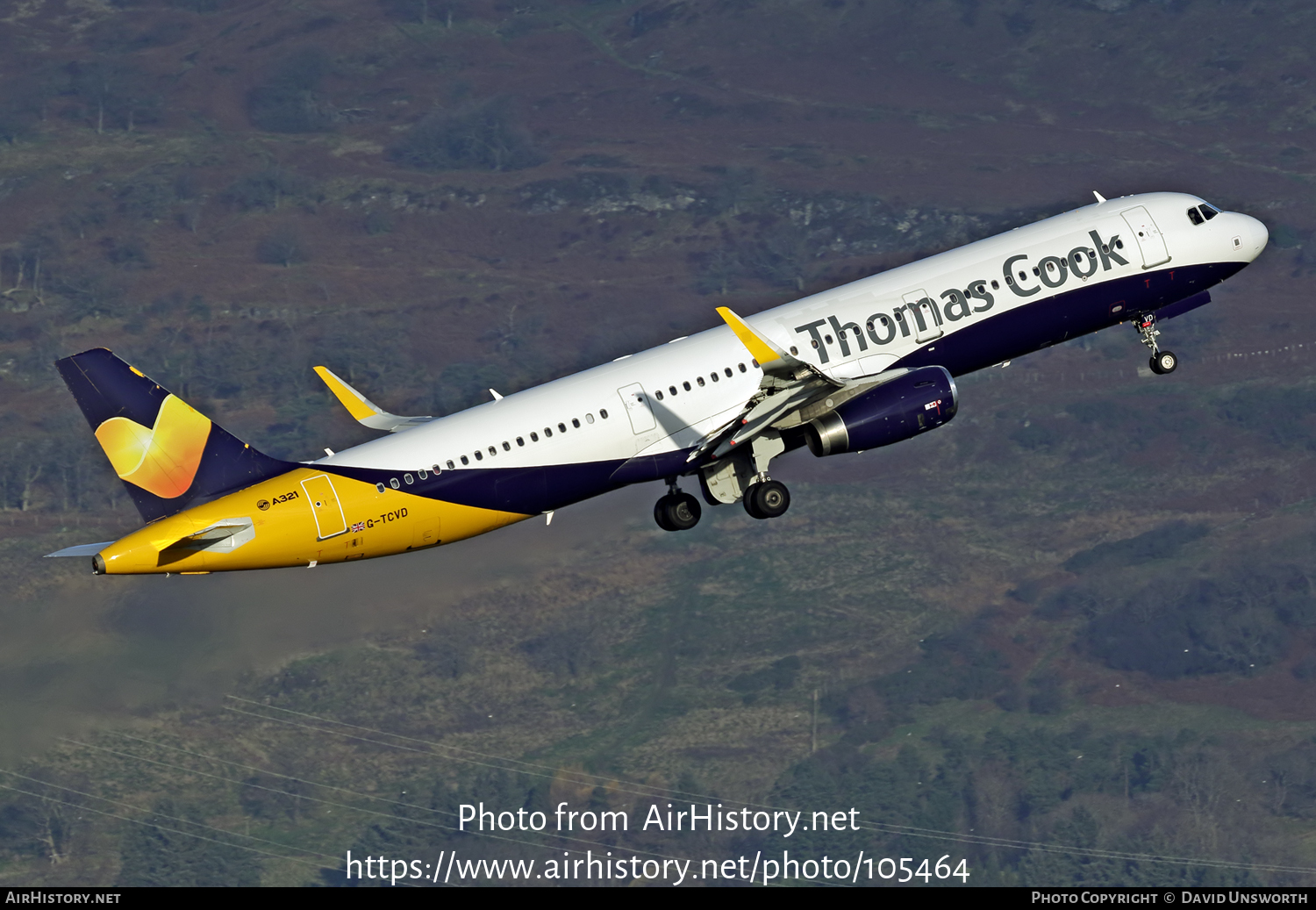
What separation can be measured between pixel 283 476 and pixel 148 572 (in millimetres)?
5514

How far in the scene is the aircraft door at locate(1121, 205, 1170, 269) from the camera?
3201 inches

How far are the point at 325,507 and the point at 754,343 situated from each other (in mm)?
15384

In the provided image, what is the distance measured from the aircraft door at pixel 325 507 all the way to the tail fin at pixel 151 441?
4.97 ft

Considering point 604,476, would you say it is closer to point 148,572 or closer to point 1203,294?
point 148,572

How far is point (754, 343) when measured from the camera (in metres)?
71.8

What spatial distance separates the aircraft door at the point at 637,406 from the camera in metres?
74.2

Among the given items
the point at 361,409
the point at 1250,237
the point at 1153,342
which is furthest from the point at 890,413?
the point at 361,409

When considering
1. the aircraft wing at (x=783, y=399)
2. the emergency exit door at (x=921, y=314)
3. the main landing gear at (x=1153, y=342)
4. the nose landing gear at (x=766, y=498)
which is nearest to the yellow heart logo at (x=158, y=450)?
the aircraft wing at (x=783, y=399)

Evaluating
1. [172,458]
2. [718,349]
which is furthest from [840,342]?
[172,458]

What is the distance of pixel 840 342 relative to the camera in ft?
250

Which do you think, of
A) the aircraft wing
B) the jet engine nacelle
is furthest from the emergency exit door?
the jet engine nacelle

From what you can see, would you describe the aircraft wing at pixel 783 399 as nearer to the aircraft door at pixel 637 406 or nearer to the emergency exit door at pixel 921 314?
the emergency exit door at pixel 921 314

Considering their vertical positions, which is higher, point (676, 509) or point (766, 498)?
point (676, 509)

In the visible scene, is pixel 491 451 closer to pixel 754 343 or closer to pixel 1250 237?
pixel 754 343
